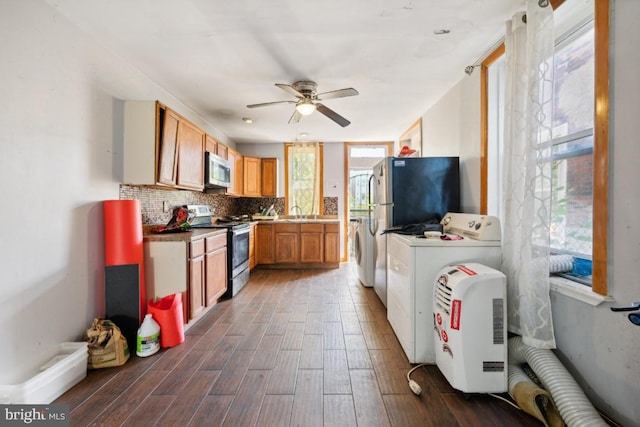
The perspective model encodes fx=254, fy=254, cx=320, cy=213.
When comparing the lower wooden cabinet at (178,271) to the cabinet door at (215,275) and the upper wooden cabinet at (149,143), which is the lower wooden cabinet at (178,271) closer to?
the cabinet door at (215,275)

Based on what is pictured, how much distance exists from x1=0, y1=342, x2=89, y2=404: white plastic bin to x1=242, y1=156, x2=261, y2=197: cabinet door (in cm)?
322

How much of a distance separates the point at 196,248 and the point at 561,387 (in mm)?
2702

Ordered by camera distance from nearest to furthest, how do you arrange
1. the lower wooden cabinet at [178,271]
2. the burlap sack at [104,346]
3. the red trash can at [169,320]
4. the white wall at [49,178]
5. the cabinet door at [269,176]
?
the white wall at [49,178], the burlap sack at [104,346], the red trash can at [169,320], the lower wooden cabinet at [178,271], the cabinet door at [269,176]

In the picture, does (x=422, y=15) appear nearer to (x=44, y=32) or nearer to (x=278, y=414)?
(x=44, y=32)

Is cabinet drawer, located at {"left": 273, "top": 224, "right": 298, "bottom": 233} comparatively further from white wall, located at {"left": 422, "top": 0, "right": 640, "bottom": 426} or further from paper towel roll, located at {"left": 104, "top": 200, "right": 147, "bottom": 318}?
white wall, located at {"left": 422, "top": 0, "right": 640, "bottom": 426}

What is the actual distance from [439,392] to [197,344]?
183 cm

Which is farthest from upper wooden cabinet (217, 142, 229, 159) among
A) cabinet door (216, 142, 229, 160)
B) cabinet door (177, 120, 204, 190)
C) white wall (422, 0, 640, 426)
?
white wall (422, 0, 640, 426)

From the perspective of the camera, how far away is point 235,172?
4316 millimetres

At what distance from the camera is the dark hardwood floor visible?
136 centimetres

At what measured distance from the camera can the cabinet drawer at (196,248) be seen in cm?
232

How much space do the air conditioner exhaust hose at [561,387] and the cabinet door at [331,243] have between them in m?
3.11

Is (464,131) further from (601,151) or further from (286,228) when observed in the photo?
(286,228)

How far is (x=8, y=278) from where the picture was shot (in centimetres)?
143

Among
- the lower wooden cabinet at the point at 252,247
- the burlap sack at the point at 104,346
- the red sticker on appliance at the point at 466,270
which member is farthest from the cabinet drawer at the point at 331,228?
the burlap sack at the point at 104,346
